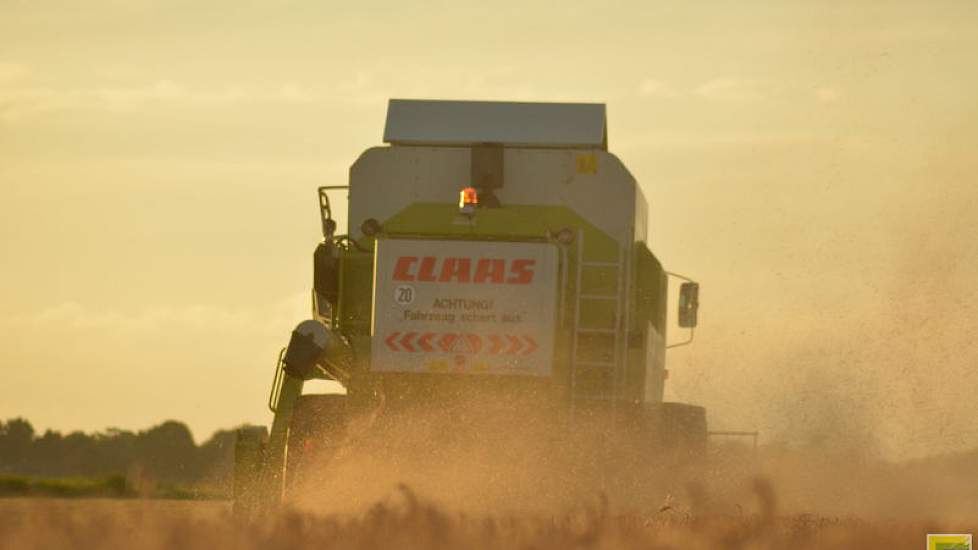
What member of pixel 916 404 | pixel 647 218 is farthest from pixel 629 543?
pixel 916 404

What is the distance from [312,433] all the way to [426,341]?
1090mm

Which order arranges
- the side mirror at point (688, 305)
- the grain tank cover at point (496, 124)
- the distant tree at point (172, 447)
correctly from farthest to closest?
the side mirror at point (688, 305) < the grain tank cover at point (496, 124) < the distant tree at point (172, 447)

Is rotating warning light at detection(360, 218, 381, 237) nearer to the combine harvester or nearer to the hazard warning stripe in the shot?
the combine harvester

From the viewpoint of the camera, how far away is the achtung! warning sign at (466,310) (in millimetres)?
14445

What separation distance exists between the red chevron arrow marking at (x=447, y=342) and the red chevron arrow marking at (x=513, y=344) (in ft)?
1.36

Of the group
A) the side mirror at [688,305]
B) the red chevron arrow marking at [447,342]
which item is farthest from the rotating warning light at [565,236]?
the side mirror at [688,305]

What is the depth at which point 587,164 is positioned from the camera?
15820 millimetres

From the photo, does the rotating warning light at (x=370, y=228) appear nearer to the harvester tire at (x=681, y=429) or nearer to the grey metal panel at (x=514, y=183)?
the grey metal panel at (x=514, y=183)

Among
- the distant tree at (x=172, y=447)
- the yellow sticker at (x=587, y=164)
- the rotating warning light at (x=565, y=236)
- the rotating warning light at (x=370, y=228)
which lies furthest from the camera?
the yellow sticker at (x=587, y=164)

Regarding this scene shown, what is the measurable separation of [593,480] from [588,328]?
4.33ft

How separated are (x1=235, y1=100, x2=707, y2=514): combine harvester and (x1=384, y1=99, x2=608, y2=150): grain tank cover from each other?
0.05 ft

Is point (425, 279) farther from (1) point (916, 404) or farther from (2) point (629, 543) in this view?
(2) point (629, 543)

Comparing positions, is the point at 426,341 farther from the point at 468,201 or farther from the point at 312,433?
the point at 468,201

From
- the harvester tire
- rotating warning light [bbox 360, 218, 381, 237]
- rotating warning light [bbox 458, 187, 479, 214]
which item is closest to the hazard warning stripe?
rotating warning light [bbox 458, 187, 479, 214]
